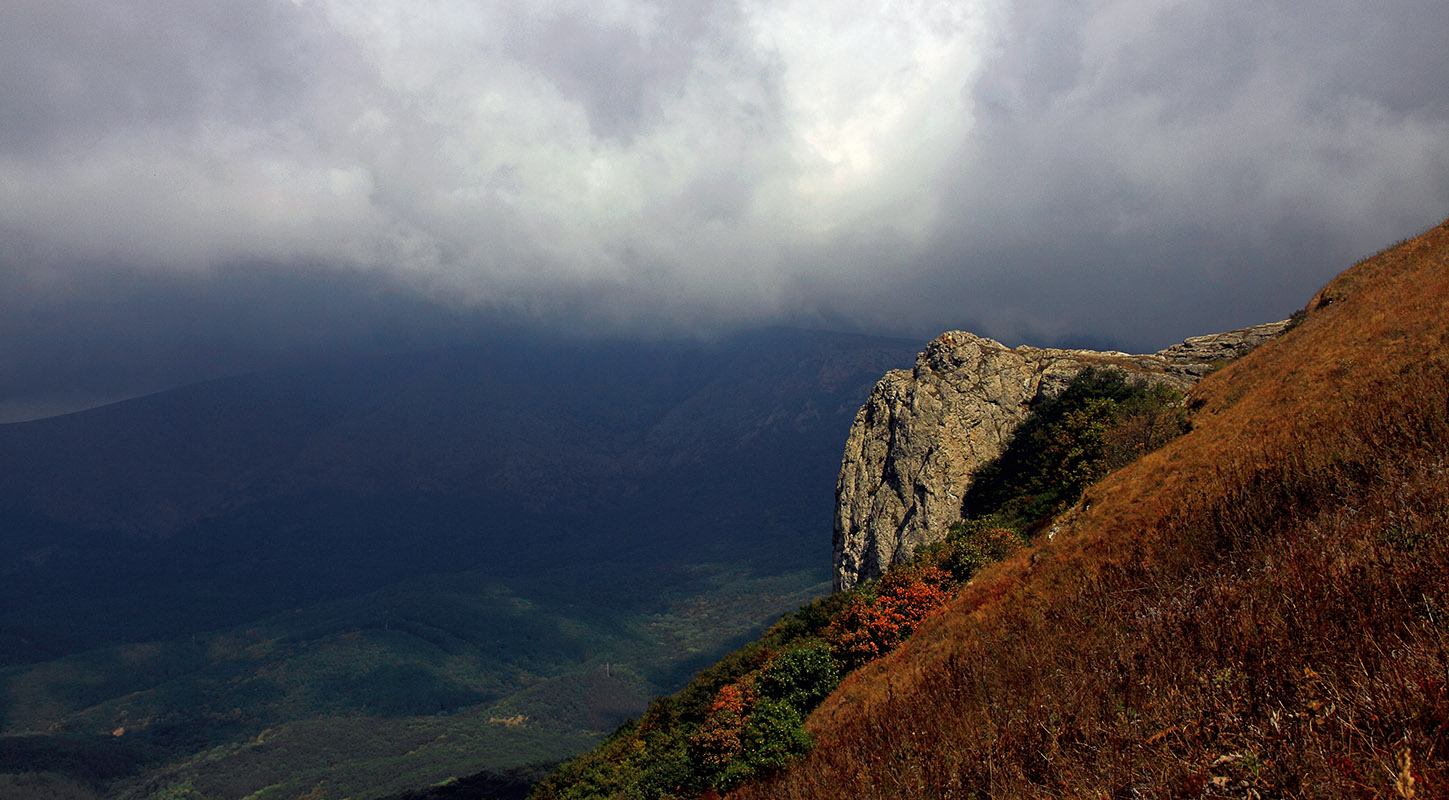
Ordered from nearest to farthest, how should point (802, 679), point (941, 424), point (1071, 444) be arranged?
point (802, 679)
point (1071, 444)
point (941, 424)

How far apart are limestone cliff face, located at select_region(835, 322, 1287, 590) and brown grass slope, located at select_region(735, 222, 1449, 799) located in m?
37.6

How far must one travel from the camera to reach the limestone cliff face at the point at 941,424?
56500 millimetres

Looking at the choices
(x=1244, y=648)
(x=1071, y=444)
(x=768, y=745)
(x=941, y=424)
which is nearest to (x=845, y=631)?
(x=768, y=745)

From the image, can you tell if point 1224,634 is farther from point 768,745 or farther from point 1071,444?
point 1071,444

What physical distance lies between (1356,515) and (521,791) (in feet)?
617

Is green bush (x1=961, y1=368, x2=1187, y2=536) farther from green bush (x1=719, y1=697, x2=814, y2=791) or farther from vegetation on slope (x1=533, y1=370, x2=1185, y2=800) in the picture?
green bush (x1=719, y1=697, x2=814, y2=791)

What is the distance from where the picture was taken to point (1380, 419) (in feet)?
40.8

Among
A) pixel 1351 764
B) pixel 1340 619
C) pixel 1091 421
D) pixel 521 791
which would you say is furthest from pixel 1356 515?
pixel 521 791

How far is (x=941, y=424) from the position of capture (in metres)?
61.4

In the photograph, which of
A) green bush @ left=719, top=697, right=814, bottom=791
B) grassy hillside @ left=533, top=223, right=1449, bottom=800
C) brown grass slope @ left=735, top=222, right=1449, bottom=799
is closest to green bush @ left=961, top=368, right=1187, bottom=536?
grassy hillside @ left=533, top=223, right=1449, bottom=800

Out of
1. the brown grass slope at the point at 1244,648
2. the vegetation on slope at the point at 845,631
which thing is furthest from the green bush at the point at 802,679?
the brown grass slope at the point at 1244,648

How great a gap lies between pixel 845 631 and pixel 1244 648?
31.9 meters

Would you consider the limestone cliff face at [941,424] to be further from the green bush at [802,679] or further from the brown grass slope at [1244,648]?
the brown grass slope at [1244,648]

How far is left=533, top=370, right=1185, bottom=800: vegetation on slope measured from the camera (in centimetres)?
2575
